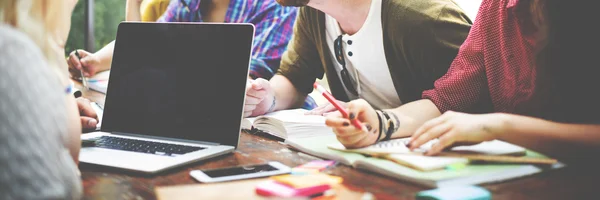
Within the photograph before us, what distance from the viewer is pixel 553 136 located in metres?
0.80

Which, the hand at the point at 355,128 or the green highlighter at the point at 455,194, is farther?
the hand at the point at 355,128

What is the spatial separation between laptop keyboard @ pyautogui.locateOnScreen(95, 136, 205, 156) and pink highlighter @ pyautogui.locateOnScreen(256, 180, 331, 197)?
0.26m

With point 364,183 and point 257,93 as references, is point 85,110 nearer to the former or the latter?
point 257,93

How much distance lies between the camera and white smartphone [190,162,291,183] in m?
0.74

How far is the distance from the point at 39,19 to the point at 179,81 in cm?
43

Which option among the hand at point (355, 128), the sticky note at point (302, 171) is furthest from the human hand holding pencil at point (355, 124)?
the sticky note at point (302, 171)

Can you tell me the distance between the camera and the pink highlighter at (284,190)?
2.10 ft

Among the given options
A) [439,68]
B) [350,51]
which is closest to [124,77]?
[350,51]

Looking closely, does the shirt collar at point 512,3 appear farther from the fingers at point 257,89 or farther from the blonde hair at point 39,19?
the blonde hair at point 39,19

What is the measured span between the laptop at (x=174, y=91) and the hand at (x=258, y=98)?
0.24 m

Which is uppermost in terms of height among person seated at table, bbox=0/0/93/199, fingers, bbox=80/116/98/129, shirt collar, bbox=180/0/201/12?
person seated at table, bbox=0/0/93/199

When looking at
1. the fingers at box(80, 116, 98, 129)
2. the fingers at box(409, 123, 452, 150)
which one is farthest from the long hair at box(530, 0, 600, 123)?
the fingers at box(80, 116, 98, 129)

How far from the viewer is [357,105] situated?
936mm

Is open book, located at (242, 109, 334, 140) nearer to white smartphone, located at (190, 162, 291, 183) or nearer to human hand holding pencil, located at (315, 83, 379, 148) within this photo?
human hand holding pencil, located at (315, 83, 379, 148)
